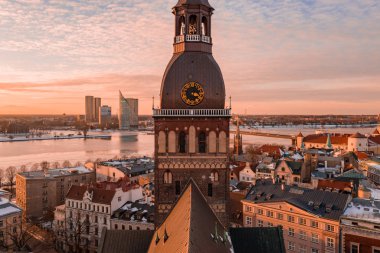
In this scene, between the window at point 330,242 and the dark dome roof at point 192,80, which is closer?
the dark dome roof at point 192,80

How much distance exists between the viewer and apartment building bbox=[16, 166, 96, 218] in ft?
200

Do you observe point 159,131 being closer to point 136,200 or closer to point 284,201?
point 284,201

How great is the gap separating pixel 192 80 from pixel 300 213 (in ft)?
77.8

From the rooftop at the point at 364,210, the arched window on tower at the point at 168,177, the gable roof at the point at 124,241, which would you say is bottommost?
the rooftop at the point at 364,210

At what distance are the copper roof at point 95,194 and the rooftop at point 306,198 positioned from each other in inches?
698

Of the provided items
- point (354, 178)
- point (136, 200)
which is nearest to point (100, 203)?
point (136, 200)

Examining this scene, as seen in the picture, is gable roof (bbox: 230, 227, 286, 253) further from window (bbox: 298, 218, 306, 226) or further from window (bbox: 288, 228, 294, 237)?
window (bbox: 288, 228, 294, 237)

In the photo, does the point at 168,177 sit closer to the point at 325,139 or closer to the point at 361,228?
the point at 361,228

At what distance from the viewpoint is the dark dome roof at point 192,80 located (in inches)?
899

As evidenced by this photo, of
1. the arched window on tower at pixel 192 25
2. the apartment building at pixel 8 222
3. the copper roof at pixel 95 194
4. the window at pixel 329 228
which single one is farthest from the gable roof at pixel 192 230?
the apartment building at pixel 8 222

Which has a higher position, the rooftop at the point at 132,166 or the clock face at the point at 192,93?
the clock face at the point at 192,93

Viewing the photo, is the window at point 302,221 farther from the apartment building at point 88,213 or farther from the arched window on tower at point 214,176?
the apartment building at point 88,213

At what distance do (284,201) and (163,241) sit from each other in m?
25.7

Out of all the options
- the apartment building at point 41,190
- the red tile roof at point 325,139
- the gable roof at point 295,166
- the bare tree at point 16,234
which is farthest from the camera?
the red tile roof at point 325,139
